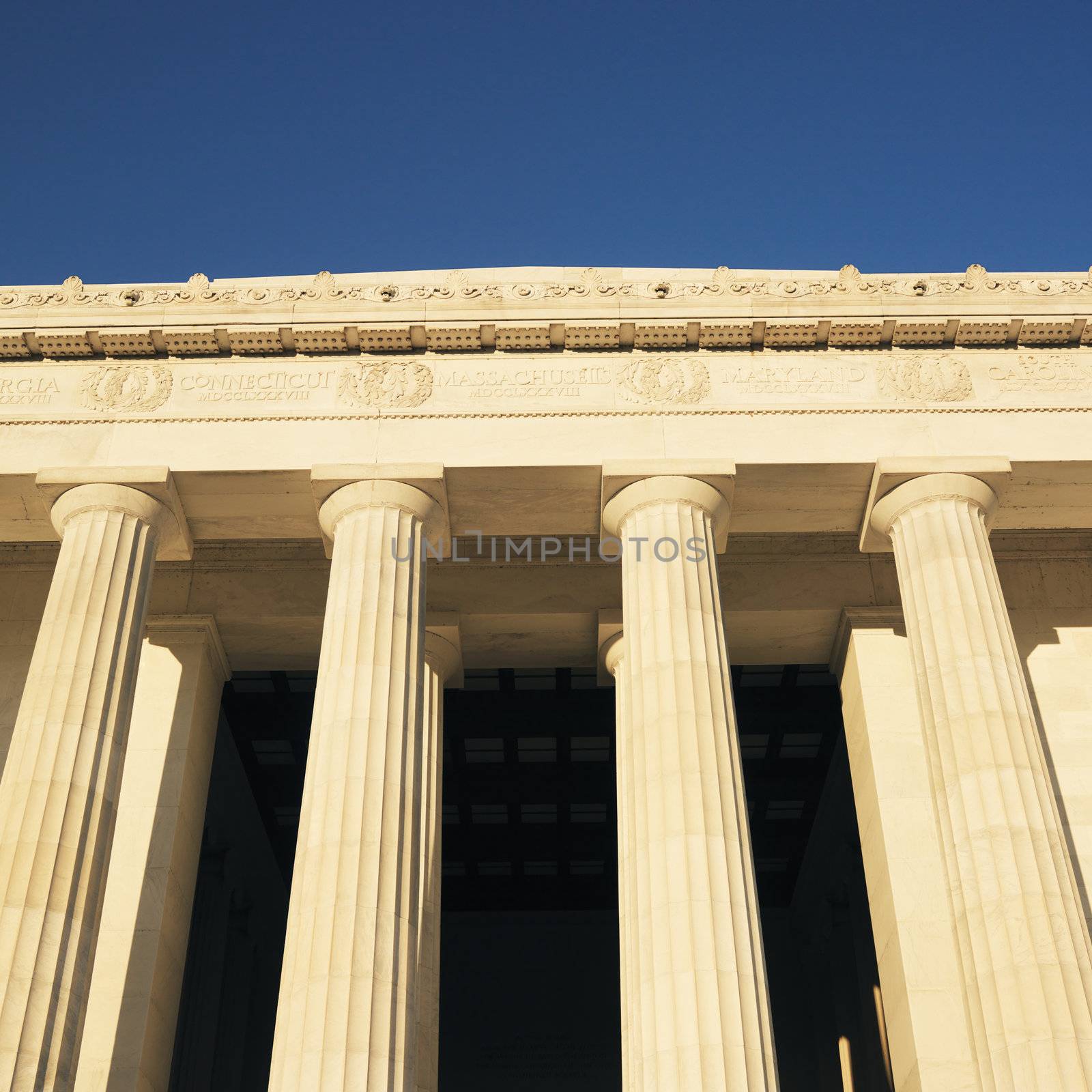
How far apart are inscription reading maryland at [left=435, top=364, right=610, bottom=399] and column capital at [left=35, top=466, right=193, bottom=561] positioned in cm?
905

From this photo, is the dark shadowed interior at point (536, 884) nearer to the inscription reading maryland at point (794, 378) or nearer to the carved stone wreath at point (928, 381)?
the inscription reading maryland at point (794, 378)

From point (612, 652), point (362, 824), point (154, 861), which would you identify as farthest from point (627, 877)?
point (154, 861)

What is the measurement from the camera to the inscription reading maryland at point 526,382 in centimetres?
4181

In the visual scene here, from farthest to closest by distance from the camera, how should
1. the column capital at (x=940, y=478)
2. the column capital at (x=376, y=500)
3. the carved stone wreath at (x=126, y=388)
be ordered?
the carved stone wreath at (x=126, y=388) → the column capital at (x=940, y=478) → the column capital at (x=376, y=500)

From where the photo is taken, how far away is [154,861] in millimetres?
40250

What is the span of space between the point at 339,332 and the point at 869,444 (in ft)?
55.0

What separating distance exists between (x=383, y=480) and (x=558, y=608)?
30.0 feet

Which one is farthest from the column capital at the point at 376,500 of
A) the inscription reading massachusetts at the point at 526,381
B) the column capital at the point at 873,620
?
the column capital at the point at 873,620

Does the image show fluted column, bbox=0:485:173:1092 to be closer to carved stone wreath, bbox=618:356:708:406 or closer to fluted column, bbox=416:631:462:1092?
fluted column, bbox=416:631:462:1092

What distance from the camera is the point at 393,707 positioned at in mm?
35156

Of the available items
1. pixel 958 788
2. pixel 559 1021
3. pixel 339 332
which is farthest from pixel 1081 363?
pixel 559 1021

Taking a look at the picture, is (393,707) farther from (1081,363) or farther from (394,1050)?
(1081,363)

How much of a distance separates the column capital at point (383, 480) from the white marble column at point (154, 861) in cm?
820

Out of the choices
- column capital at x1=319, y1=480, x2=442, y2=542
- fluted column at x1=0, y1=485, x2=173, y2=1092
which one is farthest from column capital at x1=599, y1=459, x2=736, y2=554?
fluted column at x1=0, y1=485, x2=173, y2=1092
